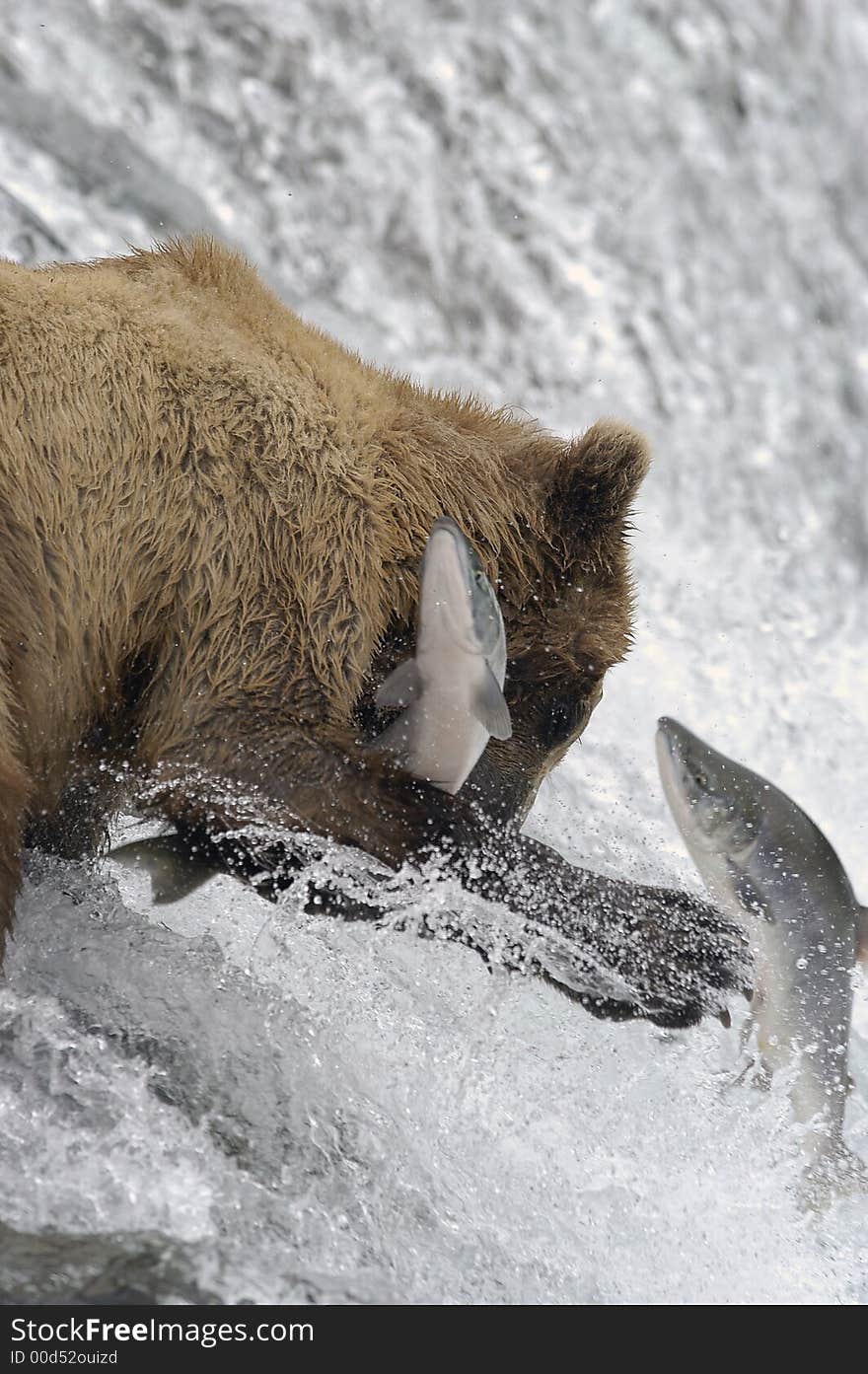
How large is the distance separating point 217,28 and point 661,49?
8.21 ft

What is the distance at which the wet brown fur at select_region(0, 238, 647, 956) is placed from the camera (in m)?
2.98

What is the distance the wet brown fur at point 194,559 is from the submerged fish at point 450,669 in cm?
14

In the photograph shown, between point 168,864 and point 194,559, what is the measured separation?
0.73 m

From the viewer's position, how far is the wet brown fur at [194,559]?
2.98 m

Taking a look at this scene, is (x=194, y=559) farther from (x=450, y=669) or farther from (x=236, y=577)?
(x=450, y=669)

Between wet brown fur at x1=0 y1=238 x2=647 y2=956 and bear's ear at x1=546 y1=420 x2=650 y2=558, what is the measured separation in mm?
281

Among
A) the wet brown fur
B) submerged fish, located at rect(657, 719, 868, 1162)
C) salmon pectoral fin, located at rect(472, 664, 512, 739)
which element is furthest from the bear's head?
submerged fish, located at rect(657, 719, 868, 1162)

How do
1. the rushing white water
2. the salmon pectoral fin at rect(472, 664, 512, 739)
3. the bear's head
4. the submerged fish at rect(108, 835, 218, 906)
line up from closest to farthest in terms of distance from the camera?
the salmon pectoral fin at rect(472, 664, 512, 739) < the submerged fish at rect(108, 835, 218, 906) < the bear's head < the rushing white water

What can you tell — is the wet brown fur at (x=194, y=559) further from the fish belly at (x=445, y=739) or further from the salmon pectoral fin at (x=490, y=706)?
the salmon pectoral fin at (x=490, y=706)

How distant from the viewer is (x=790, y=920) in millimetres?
3611

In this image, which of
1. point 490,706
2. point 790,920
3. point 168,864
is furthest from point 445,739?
point 790,920

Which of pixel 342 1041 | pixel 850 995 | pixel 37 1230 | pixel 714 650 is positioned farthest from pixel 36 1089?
pixel 714 650

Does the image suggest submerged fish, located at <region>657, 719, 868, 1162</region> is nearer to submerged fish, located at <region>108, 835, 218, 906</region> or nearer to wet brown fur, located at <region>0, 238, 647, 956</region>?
wet brown fur, located at <region>0, 238, 647, 956</region>
